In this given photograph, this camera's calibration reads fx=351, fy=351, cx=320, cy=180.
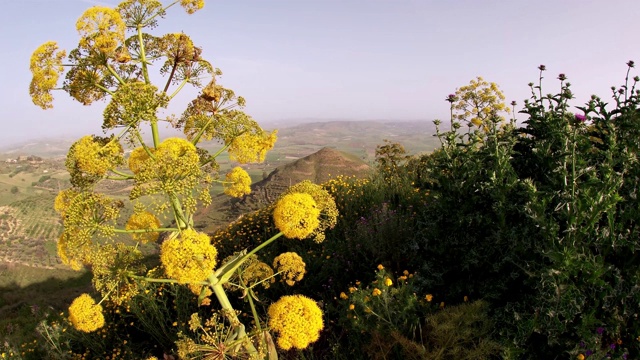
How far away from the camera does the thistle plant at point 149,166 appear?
2.87 m

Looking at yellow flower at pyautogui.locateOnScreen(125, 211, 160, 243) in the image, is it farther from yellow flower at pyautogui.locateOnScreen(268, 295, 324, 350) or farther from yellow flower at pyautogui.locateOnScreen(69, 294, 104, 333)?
yellow flower at pyautogui.locateOnScreen(268, 295, 324, 350)

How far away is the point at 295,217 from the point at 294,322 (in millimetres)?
1028

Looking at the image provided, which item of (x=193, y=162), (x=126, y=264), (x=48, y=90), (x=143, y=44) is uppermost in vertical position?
(x=143, y=44)

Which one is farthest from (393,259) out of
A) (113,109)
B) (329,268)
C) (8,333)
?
(8,333)

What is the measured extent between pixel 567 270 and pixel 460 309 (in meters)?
1.24

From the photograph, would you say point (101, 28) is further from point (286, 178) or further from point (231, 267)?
point (286, 178)

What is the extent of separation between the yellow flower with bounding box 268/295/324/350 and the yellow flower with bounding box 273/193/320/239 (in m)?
0.71

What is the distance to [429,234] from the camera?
5.35 meters

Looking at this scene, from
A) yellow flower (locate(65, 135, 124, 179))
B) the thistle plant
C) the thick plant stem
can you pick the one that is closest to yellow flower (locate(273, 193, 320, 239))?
the thistle plant

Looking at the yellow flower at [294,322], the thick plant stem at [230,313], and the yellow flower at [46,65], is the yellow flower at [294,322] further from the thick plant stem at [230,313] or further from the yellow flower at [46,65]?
the yellow flower at [46,65]

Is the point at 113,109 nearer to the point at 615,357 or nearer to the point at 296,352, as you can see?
the point at 296,352

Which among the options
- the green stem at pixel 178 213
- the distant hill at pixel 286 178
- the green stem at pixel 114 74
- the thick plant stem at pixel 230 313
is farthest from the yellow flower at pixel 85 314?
the distant hill at pixel 286 178

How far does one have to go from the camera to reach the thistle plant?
287 centimetres

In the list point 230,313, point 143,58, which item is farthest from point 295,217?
point 143,58
